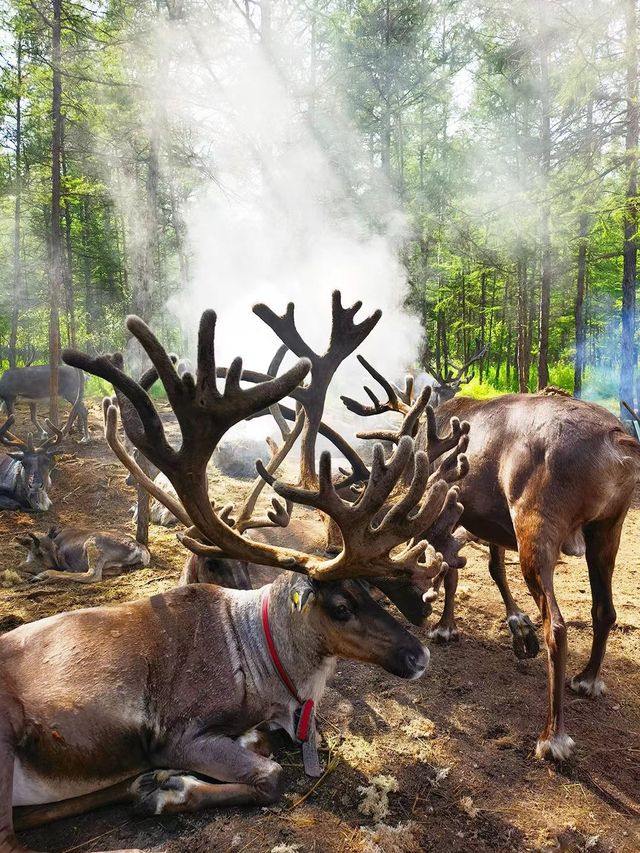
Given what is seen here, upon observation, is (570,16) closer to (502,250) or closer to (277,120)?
(502,250)

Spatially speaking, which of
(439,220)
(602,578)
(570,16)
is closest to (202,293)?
(439,220)

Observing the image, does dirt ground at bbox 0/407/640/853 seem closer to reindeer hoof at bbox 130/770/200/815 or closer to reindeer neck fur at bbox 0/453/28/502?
reindeer hoof at bbox 130/770/200/815

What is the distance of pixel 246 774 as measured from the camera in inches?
97.0

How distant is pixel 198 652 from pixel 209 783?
535 mm

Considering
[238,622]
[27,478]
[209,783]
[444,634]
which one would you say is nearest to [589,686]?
[444,634]

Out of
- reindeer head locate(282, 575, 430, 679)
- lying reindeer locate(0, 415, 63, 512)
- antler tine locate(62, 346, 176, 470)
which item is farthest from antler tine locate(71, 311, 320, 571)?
lying reindeer locate(0, 415, 63, 512)

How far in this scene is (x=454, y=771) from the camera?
Answer: 285cm

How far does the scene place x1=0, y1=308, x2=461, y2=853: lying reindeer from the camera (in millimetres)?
2367

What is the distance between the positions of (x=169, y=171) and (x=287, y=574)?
1663cm

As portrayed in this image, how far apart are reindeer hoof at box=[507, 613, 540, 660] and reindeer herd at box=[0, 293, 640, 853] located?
338 mm

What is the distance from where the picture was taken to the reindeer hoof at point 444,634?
427 cm

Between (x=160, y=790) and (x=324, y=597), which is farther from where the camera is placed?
(x=324, y=597)

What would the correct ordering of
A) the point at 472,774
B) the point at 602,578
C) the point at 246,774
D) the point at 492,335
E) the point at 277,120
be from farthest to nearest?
the point at 492,335
the point at 277,120
the point at 602,578
the point at 472,774
the point at 246,774

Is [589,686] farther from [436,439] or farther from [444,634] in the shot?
[436,439]
